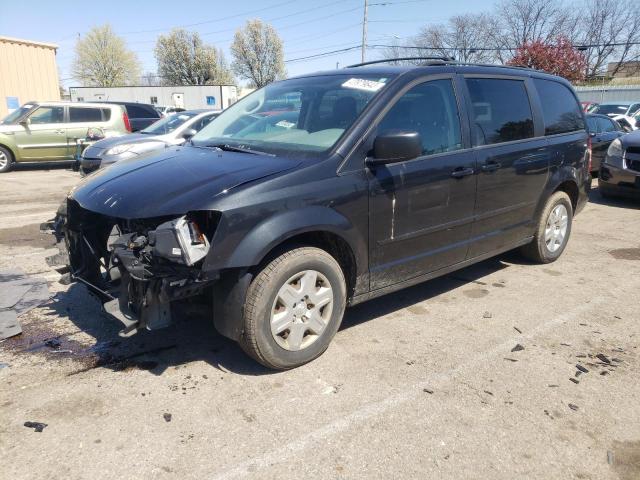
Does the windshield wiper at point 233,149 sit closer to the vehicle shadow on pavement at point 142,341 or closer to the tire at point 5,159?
the vehicle shadow on pavement at point 142,341

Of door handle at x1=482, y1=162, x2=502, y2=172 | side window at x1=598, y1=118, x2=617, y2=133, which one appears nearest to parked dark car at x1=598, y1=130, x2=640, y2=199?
side window at x1=598, y1=118, x2=617, y2=133

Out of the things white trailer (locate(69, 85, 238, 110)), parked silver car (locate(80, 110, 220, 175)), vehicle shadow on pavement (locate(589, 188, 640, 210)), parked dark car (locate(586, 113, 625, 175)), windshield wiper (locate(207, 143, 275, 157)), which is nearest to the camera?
windshield wiper (locate(207, 143, 275, 157))

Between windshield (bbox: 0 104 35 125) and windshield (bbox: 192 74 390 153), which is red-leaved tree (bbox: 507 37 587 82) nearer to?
windshield (bbox: 0 104 35 125)

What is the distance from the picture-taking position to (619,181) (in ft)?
29.4

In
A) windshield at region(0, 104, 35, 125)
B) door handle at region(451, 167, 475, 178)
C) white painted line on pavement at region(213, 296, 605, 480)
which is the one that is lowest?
white painted line on pavement at region(213, 296, 605, 480)

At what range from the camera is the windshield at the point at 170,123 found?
33.0 feet

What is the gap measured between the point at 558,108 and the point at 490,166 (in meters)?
1.66

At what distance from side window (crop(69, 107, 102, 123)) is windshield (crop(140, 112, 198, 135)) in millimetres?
4604

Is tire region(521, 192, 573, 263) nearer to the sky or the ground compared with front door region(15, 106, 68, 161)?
nearer to the ground

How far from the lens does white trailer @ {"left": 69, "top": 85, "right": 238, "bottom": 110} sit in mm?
39125

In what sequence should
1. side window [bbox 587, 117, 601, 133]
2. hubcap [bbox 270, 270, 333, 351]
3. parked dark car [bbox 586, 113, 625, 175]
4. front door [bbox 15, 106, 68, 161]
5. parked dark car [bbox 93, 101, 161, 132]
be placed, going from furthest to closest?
parked dark car [bbox 93, 101, 161, 132]
front door [bbox 15, 106, 68, 161]
side window [bbox 587, 117, 601, 133]
parked dark car [bbox 586, 113, 625, 175]
hubcap [bbox 270, 270, 333, 351]

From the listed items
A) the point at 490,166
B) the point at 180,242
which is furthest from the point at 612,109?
the point at 180,242

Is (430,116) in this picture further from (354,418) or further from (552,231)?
(552,231)

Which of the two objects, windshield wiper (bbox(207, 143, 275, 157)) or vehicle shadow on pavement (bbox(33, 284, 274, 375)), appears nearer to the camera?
vehicle shadow on pavement (bbox(33, 284, 274, 375))
